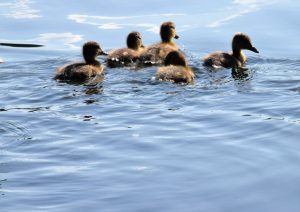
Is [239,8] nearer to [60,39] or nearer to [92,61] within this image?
[60,39]

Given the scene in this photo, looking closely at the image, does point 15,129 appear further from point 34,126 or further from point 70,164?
point 70,164

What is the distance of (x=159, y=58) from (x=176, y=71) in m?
1.15

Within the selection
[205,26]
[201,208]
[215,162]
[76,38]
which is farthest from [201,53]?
[201,208]

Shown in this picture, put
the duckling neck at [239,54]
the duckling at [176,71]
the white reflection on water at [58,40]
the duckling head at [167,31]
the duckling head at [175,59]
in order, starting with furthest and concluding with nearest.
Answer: the white reflection on water at [58,40] → the duckling head at [167,31] → the duckling neck at [239,54] → the duckling head at [175,59] → the duckling at [176,71]

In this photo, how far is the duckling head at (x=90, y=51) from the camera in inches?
422

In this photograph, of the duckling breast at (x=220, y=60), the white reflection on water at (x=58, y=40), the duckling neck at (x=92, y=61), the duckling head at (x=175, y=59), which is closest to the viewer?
the duckling head at (x=175, y=59)

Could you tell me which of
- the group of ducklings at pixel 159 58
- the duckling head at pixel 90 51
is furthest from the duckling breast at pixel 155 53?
the duckling head at pixel 90 51

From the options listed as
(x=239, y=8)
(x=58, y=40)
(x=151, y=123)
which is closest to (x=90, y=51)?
(x=58, y=40)

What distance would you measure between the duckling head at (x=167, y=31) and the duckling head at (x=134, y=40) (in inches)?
14.7

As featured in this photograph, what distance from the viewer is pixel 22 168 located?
701 cm

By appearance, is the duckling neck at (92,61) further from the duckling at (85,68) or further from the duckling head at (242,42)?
the duckling head at (242,42)

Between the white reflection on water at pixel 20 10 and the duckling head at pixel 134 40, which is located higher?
the white reflection on water at pixel 20 10

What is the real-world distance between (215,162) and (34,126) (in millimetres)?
2028

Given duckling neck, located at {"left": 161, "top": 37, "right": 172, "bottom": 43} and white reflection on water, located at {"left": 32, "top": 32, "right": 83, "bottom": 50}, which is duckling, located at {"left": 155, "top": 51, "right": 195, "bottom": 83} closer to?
duckling neck, located at {"left": 161, "top": 37, "right": 172, "bottom": 43}
